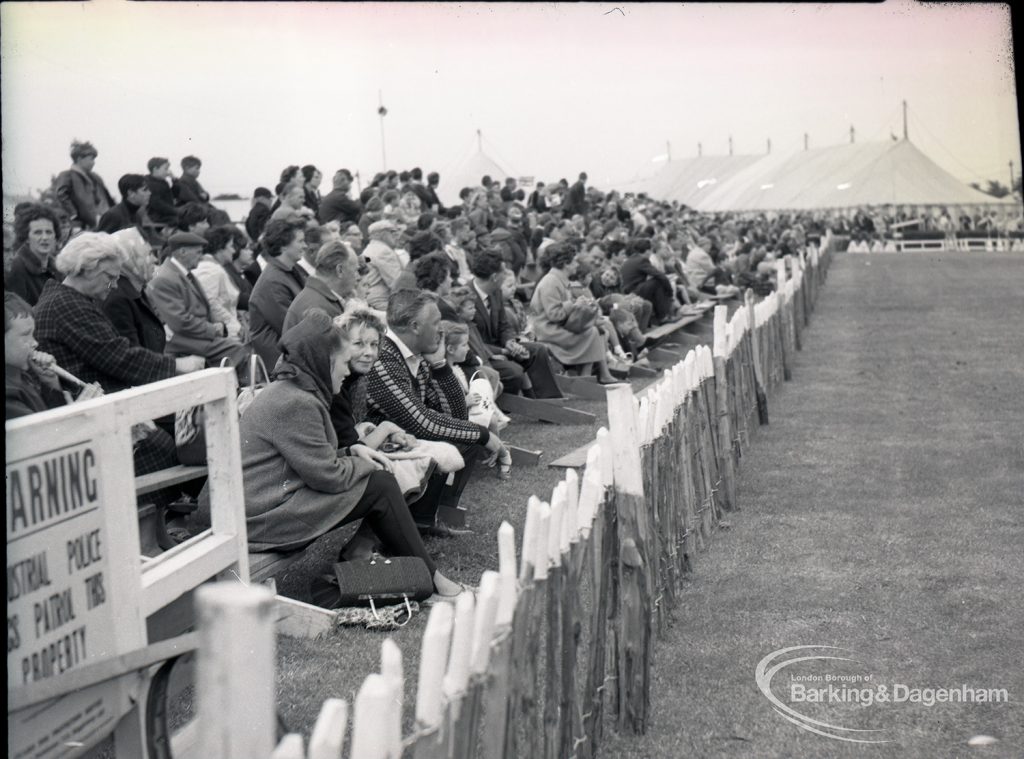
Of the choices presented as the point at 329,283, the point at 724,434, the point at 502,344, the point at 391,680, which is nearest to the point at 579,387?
the point at 502,344

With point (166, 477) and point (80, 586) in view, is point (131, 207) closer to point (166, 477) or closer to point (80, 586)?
point (166, 477)

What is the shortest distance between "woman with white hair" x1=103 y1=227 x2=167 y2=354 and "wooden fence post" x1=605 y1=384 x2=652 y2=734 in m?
3.29

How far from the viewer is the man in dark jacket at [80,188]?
34.2 feet

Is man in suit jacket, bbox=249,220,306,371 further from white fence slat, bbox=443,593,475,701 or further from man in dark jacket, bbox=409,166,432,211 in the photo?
man in dark jacket, bbox=409,166,432,211

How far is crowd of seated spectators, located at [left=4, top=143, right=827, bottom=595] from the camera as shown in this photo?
231 inches

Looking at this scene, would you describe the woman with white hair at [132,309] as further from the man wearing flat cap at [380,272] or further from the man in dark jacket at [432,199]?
the man in dark jacket at [432,199]

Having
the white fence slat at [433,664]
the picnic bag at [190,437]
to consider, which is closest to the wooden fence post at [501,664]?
the white fence slat at [433,664]

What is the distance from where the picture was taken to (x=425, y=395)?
779 cm

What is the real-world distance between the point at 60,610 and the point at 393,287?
7081 mm

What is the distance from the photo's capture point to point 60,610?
2.99m

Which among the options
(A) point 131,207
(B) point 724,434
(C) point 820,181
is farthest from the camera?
(C) point 820,181

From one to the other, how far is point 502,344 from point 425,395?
4529 millimetres

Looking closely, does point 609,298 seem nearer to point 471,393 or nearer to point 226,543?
point 471,393

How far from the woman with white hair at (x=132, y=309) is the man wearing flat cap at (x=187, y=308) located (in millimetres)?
878
